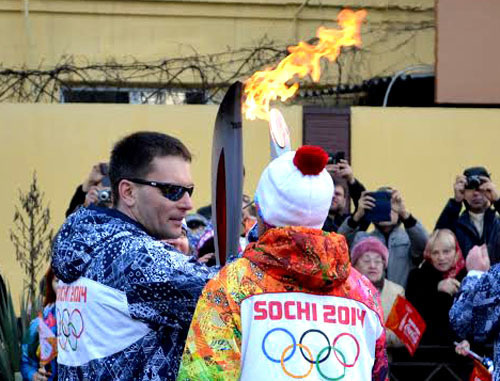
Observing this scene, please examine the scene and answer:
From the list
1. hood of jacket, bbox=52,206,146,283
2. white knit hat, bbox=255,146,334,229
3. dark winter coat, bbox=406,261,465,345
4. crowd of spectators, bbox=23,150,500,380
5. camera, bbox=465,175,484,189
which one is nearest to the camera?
white knit hat, bbox=255,146,334,229

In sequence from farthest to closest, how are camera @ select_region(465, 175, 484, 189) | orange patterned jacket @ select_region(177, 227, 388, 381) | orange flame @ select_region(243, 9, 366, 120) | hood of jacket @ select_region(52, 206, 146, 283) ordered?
camera @ select_region(465, 175, 484, 189) → orange flame @ select_region(243, 9, 366, 120) → hood of jacket @ select_region(52, 206, 146, 283) → orange patterned jacket @ select_region(177, 227, 388, 381)

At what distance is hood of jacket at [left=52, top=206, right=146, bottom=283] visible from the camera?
12.5 ft

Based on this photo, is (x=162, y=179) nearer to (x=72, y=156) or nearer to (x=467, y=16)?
(x=72, y=156)

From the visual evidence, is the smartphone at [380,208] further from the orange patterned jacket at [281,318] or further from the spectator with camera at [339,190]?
the orange patterned jacket at [281,318]

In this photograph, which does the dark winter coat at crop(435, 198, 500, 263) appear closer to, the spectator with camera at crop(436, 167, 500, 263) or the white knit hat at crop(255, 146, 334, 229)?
the spectator with camera at crop(436, 167, 500, 263)

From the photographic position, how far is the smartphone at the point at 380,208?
26.6 ft

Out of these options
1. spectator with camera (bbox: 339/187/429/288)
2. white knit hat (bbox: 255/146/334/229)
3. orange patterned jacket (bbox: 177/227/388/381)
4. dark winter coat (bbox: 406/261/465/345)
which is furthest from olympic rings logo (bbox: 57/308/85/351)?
spectator with camera (bbox: 339/187/429/288)

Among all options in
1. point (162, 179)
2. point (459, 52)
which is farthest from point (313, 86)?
point (162, 179)

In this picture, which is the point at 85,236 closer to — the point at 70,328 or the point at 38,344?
the point at 70,328

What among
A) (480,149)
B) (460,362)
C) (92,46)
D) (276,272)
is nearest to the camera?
(276,272)

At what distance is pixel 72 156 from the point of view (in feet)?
35.5

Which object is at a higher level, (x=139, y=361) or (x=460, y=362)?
Result: (x=139, y=361)

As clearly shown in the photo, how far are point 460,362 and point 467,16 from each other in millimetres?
5023

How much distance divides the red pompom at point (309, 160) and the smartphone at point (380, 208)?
182 inches
